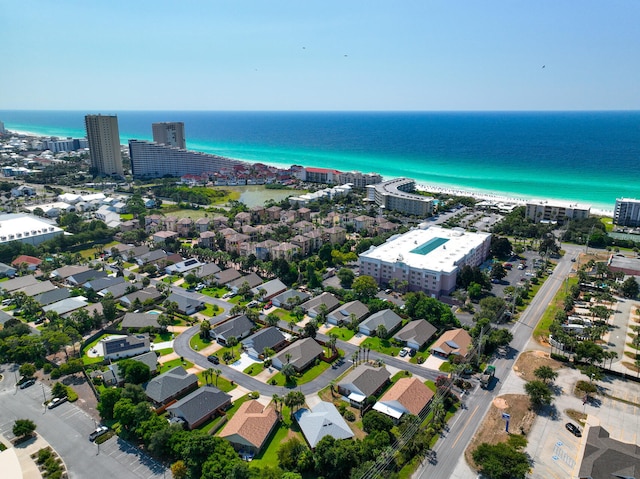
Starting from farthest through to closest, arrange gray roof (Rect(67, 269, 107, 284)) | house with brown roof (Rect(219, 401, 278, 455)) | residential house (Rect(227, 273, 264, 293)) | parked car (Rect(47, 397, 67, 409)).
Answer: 1. gray roof (Rect(67, 269, 107, 284))
2. residential house (Rect(227, 273, 264, 293))
3. parked car (Rect(47, 397, 67, 409))
4. house with brown roof (Rect(219, 401, 278, 455))

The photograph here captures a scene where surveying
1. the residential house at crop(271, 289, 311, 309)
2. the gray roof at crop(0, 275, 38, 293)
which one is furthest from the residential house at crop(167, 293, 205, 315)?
the gray roof at crop(0, 275, 38, 293)

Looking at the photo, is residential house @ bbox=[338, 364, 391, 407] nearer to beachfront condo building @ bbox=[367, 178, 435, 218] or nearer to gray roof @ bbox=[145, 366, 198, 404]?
gray roof @ bbox=[145, 366, 198, 404]

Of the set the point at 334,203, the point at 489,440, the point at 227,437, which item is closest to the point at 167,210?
the point at 334,203

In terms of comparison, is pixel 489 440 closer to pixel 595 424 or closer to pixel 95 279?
pixel 595 424

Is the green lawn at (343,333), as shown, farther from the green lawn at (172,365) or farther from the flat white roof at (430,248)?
the green lawn at (172,365)

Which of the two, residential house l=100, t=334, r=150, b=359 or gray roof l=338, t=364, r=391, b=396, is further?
residential house l=100, t=334, r=150, b=359

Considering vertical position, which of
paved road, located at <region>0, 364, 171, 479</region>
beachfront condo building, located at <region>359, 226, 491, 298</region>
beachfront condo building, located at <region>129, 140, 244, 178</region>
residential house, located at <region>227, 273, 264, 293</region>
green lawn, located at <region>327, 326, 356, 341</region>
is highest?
beachfront condo building, located at <region>129, 140, 244, 178</region>

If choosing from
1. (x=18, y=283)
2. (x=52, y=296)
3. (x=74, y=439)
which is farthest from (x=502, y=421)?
(x=18, y=283)
